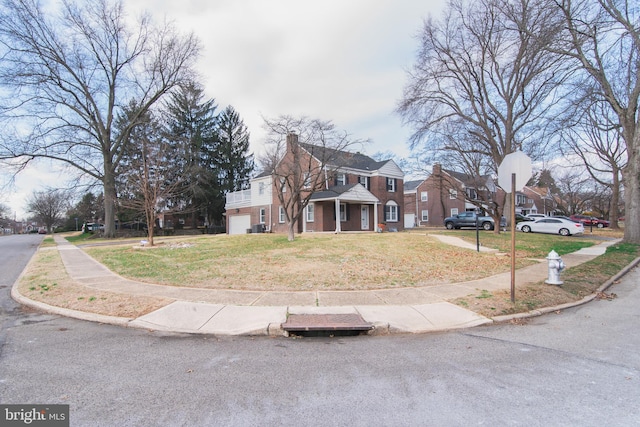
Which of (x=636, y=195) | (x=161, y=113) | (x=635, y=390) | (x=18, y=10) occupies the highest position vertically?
(x=18, y=10)

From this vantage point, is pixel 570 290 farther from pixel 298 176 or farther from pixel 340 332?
pixel 298 176

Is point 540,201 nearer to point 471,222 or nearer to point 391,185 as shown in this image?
point 471,222

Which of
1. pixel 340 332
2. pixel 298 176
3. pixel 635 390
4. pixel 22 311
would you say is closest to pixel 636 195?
pixel 298 176

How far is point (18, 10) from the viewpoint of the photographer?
76.7ft

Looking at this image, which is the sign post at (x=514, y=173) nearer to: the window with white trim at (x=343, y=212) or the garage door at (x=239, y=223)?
the window with white trim at (x=343, y=212)

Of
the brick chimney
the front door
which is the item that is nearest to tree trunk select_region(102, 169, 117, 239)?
the brick chimney

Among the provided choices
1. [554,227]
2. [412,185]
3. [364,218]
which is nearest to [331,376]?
[364,218]

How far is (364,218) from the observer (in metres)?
29.1

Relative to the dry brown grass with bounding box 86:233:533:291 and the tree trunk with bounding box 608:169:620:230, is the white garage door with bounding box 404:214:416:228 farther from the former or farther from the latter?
the dry brown grass with bounding box 86:233:533:291

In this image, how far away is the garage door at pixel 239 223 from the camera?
3372cm

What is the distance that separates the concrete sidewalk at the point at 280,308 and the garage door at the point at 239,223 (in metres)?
25.4

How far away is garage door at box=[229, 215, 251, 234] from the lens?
111ft

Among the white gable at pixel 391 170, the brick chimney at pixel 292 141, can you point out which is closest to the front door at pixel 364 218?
the white gable at pixel 391 170

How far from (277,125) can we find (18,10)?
22.3 m
